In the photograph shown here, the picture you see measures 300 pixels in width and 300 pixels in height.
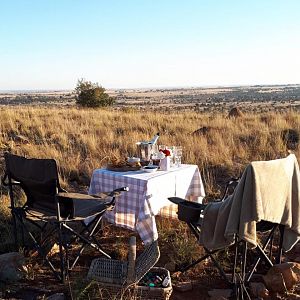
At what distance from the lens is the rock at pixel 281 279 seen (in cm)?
356

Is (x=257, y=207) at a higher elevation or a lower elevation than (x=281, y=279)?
higher

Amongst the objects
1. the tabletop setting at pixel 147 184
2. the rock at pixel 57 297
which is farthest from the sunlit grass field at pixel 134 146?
the rock at pixel 57 297

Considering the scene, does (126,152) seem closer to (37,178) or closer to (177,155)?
(177,155)

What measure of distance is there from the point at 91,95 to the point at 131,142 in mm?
17475

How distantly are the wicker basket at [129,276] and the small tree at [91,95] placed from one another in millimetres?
24134

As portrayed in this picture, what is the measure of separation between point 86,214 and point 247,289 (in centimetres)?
156

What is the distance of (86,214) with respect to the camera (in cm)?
402

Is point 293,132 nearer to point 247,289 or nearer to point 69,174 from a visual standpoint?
point 69,174

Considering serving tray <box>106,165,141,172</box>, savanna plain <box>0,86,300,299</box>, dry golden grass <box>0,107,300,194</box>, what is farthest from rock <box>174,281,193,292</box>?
dry golden grass <box>0,107,300,194</box>

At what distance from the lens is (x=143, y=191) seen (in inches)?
167

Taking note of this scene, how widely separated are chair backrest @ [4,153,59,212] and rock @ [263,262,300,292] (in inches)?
76.5

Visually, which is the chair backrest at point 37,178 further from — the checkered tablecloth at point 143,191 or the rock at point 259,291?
the rock at point 259,291

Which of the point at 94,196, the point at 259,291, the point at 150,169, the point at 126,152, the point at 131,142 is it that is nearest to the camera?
the point at 259,291

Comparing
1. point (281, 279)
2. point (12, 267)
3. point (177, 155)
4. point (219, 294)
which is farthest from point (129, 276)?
point (177, 155)
